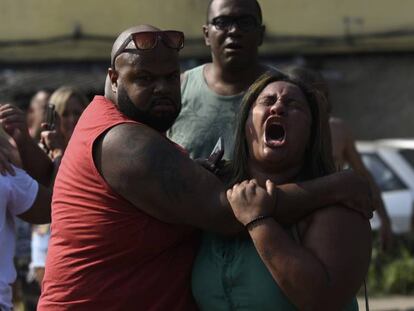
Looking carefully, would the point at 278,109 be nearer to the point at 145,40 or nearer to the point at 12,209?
the point at 145,40

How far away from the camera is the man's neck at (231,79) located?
18.8 feet

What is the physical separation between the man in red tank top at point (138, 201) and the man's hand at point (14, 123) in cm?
141

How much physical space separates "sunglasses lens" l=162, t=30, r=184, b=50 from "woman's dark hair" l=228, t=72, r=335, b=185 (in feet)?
1.06

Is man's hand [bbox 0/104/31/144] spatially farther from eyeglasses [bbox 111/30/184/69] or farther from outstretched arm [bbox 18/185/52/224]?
eyeglasses [bbox 111/30/184/69]

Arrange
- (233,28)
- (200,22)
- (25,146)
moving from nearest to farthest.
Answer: (25,146)
(233,28)
(200,22)

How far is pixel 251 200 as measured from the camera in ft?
11.7

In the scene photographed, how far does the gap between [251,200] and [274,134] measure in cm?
25

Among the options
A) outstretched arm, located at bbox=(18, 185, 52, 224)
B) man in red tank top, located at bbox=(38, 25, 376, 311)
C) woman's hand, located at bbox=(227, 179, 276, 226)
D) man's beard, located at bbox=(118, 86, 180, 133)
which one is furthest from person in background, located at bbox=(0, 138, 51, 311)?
woman's hand, located at bbox=(227, 179, 276, 226)

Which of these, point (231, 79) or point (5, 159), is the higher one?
point (231, 79)

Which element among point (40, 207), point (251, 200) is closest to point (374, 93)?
point (40, 207)

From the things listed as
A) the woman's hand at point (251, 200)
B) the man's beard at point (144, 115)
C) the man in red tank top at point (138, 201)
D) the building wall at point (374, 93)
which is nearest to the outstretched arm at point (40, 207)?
the man in red tank top at point (138, 201)

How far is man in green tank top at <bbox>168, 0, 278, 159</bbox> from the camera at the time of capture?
5613 mm

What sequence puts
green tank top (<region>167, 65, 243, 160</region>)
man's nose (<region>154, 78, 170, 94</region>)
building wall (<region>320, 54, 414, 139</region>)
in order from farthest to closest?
building wall (<region>320, 54, 414, 139</region>)
green tank top (<region>167, 65, 243, 160</region>)
man's nose (<region>154, 78, 170, 94</region>)

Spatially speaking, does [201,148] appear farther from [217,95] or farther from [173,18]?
[173,18]
